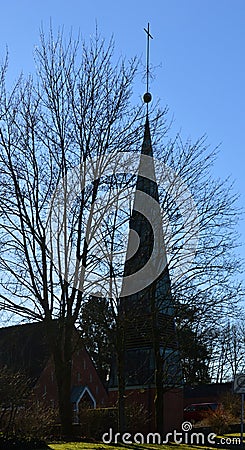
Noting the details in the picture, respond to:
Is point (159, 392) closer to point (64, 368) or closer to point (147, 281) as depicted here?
point (64, 368)

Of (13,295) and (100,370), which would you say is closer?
(13,295)

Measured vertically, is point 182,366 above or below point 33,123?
below

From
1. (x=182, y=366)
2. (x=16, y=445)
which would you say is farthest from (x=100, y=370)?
(x=16, y=445)

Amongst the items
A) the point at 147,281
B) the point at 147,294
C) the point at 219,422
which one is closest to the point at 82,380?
the point at 219,422

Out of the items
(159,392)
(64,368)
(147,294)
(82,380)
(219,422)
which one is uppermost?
(82,380)

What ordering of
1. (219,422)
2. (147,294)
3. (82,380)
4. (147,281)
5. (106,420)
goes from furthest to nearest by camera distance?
(82,380) < (219,422) < (106,420) < (147,294) < (147,281)

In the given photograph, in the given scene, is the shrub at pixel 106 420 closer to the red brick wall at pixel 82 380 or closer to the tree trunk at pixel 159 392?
the tree trunk at pixel 159 392

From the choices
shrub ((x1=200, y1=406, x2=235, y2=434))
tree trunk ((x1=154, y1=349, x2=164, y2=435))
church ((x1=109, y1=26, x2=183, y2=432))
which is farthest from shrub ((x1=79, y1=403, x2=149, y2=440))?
shrub ((x1=200, y1=406, x2=235, y2=434))

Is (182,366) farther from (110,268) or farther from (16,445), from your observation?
(16,445)

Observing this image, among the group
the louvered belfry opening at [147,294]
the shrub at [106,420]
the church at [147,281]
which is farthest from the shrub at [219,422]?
the church at [147,281]

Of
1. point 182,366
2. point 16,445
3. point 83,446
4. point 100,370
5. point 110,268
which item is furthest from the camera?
point 100,370

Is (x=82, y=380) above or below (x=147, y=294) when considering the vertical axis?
above

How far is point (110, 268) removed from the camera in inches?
665

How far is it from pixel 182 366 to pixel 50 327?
6327 mm
